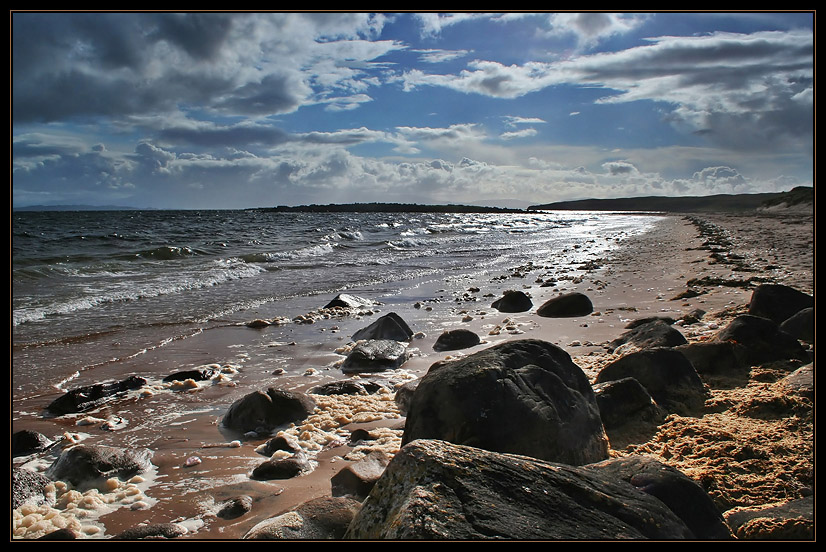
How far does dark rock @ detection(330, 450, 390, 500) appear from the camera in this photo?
9.70 ft

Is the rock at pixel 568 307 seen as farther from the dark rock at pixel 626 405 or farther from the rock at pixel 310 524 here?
the rock at pixel 310 524

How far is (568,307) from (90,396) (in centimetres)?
710

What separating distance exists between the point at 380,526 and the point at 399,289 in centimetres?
1107

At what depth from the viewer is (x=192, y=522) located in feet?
9.31

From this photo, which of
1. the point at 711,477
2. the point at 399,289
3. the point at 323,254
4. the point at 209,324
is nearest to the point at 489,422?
the point at 711,477

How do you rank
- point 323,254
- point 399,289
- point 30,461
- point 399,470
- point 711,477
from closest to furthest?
point 399,470
point 711,477
point 30,461
point 399,289
point 323,254

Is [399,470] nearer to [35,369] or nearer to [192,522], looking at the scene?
[192,522]

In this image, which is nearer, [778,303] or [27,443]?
[27,443]

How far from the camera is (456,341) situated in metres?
6.74

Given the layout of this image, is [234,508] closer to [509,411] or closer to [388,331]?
[509,411]

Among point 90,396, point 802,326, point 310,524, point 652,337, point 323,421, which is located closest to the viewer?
point 310,524

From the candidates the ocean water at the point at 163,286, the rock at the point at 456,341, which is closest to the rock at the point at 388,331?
the rock at the point at 456,341

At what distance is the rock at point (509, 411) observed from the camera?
2.86 metres

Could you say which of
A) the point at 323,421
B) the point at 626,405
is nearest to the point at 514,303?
the point at 626,405
